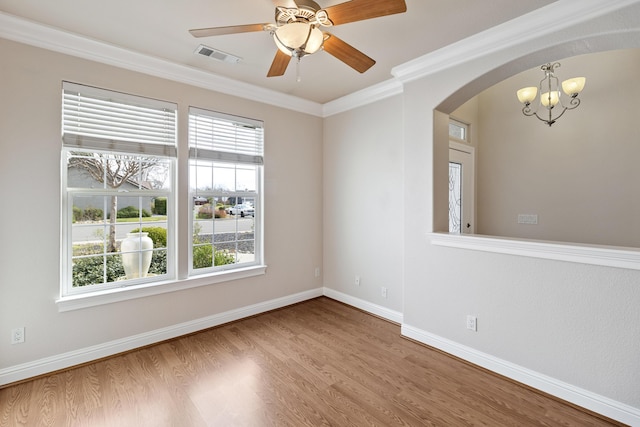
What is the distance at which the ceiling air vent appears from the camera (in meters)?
2.68

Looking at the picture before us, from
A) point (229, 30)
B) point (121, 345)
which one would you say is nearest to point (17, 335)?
point (121, 345)

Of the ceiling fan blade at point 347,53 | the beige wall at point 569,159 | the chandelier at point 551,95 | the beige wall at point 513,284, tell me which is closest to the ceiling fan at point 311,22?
the ceiling fan blade at point 347,53

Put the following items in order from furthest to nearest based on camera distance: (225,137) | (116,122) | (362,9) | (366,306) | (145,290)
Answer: (366,306) → (225,137) → (145,290) → (116,122) → (362,9)

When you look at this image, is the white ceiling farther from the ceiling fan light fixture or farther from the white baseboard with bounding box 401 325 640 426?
the white baseboard with bounding box 401 325 640 426

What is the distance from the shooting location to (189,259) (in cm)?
316

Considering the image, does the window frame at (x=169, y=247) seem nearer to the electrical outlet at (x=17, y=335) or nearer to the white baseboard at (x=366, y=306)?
the electrical outlet at (x=17, y=335)

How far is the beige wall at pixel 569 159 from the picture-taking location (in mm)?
3189

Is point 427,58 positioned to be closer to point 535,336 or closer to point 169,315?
point 535,336

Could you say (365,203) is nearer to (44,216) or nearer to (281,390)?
(281,390)

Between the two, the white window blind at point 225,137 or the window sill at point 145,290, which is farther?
the white window blind at point 225,137

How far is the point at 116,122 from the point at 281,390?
2744 mm

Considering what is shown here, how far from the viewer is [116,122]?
107 inches

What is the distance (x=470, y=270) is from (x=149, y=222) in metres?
3.10

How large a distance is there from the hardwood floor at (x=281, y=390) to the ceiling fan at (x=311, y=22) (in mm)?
2423
